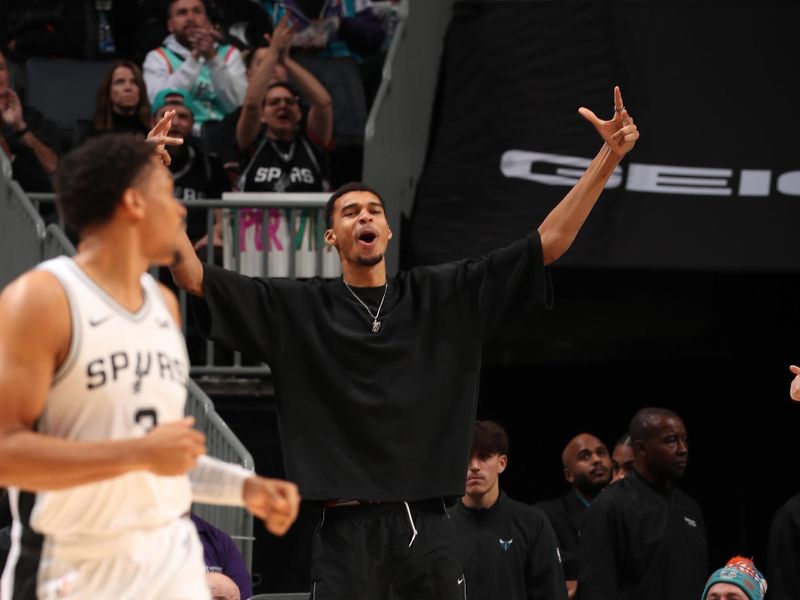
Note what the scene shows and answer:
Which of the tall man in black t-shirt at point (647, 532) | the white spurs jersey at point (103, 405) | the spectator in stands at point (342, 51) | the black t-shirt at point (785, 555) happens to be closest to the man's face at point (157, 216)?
the white spurs jersey at point (103, 405)

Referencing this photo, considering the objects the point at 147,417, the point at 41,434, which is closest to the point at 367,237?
the point at 147,417

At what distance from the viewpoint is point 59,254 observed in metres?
7.89

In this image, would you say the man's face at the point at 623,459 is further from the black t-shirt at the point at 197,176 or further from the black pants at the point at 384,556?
the black pants at the point at 384,556

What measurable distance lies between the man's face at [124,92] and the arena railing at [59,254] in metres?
0.98

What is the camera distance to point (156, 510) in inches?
138

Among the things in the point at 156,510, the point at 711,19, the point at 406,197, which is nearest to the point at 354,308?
the point at 156,510

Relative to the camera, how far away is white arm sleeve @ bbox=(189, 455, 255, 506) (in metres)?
3.48

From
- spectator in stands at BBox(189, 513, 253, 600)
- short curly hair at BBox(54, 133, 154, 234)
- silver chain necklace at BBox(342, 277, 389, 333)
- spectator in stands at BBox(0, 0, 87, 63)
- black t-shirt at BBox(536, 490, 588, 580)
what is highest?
spectator in stands at BBox(0, 0, 87, 63)

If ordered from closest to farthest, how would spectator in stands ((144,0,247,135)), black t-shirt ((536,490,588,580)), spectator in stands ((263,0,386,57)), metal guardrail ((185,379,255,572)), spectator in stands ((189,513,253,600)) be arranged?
spectator in stands ((189,513,253,600))
metal guardrail ((185,379,255,572))
black t-shirt ((536,490,588,580))
spectator in stands ((144,0,247,135))
spectator in stands ((263,0,386,57))

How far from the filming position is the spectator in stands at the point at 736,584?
6.76m

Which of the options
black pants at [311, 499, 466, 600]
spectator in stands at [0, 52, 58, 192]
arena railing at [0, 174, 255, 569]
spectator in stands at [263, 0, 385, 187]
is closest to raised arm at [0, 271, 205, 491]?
black pants at [311, 499, 466, 600]

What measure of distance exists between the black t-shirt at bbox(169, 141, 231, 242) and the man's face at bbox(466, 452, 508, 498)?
Answer: 267 cm

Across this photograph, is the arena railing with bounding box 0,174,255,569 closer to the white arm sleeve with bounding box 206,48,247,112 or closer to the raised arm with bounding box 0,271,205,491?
the white arm sleeve with bounding box 206,48,247,112

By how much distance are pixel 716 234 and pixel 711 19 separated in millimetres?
1434
